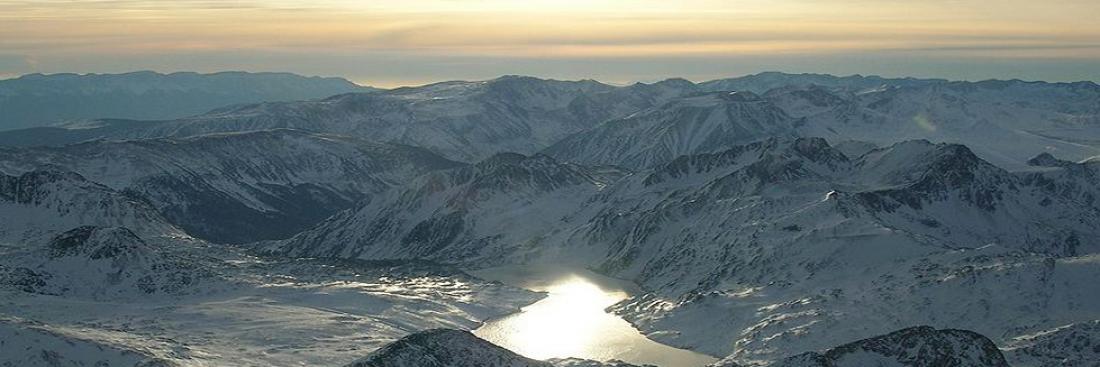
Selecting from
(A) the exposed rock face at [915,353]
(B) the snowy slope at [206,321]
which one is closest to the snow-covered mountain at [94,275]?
(B) the snowy slope at [206,321]

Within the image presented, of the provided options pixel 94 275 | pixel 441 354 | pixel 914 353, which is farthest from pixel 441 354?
pixel 94 275

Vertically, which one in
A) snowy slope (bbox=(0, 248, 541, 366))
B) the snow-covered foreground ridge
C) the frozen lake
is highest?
the snow-covered foreground ridge

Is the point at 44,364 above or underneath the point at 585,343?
above

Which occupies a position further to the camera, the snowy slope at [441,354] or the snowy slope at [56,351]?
the snowy slope at [56,351]

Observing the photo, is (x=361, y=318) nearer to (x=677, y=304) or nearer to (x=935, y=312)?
(x=677, y=304)

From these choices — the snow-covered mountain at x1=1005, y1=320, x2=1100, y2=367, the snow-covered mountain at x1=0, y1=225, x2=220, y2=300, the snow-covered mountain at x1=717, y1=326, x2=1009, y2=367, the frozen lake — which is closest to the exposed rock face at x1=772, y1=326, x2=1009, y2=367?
the snow-covered mountain at x1=717, y1=326, x2=1009, y2=367

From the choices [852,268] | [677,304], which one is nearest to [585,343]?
[677,304]

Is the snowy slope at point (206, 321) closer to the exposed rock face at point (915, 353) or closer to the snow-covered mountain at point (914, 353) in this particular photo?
the snow-covered mountain at point (914, 353)

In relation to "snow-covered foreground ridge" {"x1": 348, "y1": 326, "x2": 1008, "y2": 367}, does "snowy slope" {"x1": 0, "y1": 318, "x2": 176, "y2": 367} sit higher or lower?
lower

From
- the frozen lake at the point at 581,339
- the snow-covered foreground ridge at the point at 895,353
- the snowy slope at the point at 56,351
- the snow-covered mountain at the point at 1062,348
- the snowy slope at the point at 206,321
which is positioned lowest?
the frozen lake at the point at 581,339

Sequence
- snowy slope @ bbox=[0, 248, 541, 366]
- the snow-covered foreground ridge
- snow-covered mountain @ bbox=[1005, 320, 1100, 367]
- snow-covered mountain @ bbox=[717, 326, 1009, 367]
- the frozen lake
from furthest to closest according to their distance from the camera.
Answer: the frozen lake, snowy slope @ bbox=[0, 248, 541, 366], snow-covered mountain @ bbox=[1005, 320, 1100, 367], the snow-covered foreground ridge, snow-covered mountain @ bbox=[717, 326, 1009, 367]

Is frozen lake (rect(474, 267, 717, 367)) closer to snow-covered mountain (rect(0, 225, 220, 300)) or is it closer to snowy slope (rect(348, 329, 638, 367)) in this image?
snowy slope (rect(348, 329, 638, 367))
